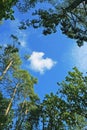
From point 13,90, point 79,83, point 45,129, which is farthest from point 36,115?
point 79,83

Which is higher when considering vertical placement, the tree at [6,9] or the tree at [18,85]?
the tree at [18,85]

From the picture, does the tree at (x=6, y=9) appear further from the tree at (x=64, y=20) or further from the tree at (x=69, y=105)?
the tree at (x=69, y=105)

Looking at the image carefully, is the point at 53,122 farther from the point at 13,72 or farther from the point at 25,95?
the point at 13,72

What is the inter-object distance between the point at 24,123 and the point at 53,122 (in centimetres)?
516

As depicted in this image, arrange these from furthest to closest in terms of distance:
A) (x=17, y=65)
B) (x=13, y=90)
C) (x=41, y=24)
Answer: (x=13, y=90), (x=17, y=65), (x=41, y=24)

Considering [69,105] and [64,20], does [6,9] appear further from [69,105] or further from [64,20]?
[69,105]

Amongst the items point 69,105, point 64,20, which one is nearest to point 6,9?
point 64,20

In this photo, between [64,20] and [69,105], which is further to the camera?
[69,105]

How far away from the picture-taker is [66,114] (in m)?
34.1

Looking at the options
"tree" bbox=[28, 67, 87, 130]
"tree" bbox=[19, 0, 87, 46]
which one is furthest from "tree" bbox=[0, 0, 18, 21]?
"tree" bbox=[28, 67, 87, 130]

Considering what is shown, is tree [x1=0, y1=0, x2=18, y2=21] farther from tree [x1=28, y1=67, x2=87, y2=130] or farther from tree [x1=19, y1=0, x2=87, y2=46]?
tree [x1=28, y1=67, x2=87, y2=130]

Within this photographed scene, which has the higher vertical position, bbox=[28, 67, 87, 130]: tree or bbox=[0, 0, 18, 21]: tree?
bbox=[28, 67, 87, 130]: tree

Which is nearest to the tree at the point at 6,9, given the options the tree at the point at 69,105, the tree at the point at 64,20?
the tree at the point at 64,20

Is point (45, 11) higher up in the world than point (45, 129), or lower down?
lower down
